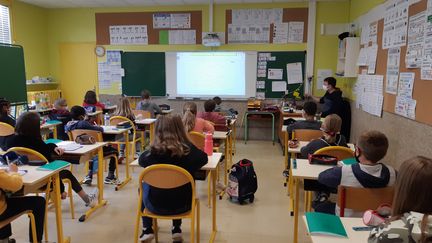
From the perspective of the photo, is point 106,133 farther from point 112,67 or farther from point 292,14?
point 292,14

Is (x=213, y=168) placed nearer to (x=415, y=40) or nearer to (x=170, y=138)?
(x=170, y=138)

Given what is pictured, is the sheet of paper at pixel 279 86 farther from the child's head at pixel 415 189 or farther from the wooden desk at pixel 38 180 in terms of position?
the child's head at pixel 415 189

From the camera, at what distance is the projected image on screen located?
7492mm

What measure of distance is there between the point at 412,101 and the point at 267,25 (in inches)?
168

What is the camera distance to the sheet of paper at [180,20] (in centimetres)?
752

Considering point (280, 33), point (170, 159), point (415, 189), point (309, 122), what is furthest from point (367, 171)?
point (280, 33)

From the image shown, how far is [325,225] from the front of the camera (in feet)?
5.19

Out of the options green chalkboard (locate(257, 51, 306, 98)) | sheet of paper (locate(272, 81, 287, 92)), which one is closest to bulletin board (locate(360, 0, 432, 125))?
green chalkboard (locate(257, 51, 306, 98))

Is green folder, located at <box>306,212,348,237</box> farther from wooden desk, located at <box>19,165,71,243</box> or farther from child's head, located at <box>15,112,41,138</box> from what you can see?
child's head, located at <box>15,112,41,138</box>

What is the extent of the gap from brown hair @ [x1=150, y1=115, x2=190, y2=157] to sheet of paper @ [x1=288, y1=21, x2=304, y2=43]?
5356 mm

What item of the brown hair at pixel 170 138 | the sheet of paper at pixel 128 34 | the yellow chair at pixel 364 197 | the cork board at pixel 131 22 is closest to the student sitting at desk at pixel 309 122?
the brown hair at pixel 170 138

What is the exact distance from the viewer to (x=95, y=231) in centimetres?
319

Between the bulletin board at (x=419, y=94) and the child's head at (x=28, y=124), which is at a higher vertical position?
the bulletin board at (x=419, y=94)

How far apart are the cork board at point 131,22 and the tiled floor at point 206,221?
428cm
